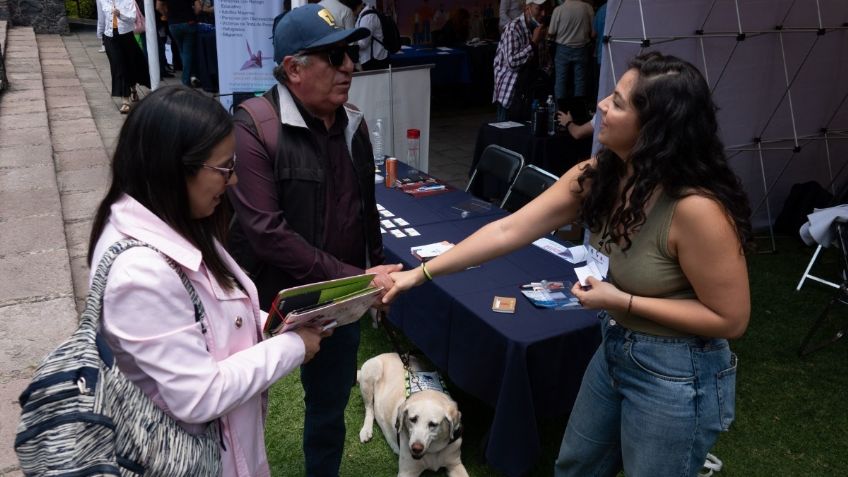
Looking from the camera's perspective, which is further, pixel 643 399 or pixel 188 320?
pixel 643 399

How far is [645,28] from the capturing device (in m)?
4.90

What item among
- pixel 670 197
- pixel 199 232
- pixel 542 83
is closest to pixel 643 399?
pixel 670 197

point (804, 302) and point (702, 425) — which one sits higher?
point (702, 425)

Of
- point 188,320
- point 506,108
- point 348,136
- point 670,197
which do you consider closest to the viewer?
point 188,320

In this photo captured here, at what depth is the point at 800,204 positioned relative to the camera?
616cm

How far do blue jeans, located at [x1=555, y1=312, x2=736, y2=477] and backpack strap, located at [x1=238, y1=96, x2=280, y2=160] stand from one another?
121 cm

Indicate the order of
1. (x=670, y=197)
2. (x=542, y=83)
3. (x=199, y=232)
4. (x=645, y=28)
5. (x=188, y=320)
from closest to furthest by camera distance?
(x=188, y=320) → (x=199, y=232) → (x=670, y=197) → (x=645, y=28) → (x=542, y=83)

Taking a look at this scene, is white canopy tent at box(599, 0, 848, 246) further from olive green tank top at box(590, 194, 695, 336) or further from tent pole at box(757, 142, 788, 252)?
olive green tank top at box(590, 194, 695, 336)

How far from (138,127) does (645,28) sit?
4.35 meters

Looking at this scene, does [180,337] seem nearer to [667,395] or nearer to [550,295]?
[667,395]

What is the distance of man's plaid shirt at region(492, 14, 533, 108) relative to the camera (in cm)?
Answer: 811

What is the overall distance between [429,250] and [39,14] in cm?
1584

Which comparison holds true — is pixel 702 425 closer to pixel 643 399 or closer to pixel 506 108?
pixel 643 399

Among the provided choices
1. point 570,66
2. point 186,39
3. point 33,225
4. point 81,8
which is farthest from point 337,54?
point 81,8
